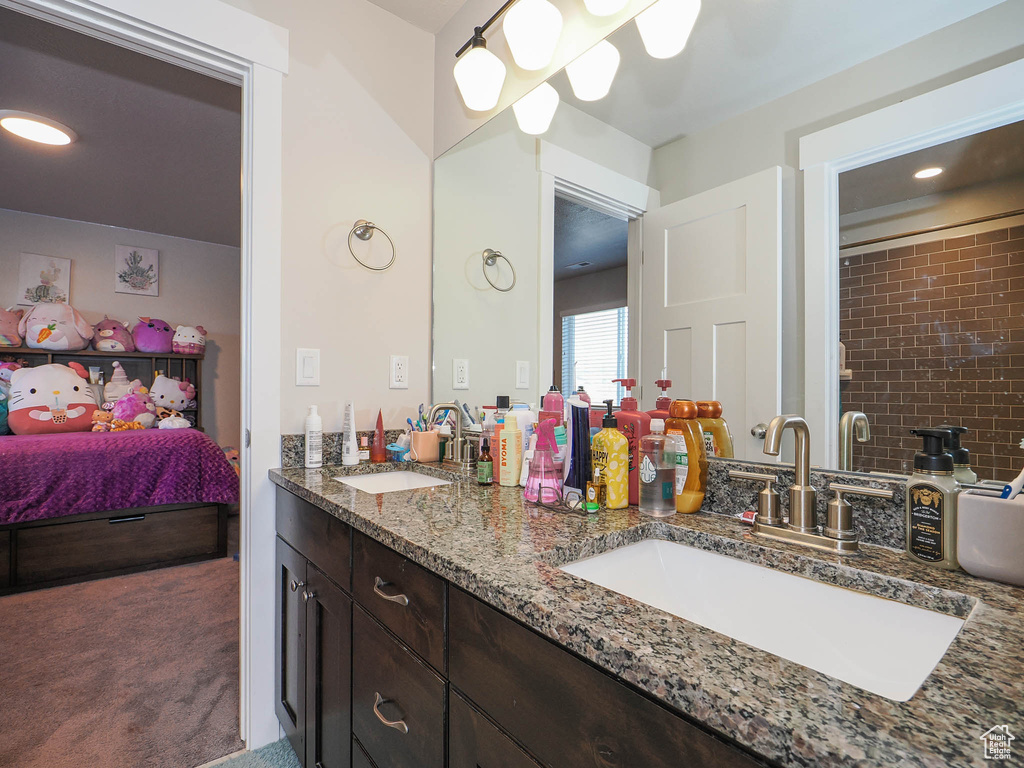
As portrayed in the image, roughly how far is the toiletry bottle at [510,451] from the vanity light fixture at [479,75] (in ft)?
3.63

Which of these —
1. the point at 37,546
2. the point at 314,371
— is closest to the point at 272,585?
the point at 314,371

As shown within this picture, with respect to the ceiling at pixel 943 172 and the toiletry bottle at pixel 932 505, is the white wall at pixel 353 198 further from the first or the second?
the toiletry bottle at pixel 932 505

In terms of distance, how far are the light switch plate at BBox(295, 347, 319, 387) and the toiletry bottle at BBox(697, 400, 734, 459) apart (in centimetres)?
123

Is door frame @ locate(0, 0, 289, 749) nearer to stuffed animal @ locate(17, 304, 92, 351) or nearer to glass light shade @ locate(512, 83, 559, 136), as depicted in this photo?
glass light shade @ locate(512, 83, 559, 136)

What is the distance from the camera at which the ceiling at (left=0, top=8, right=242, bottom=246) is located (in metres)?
2.14

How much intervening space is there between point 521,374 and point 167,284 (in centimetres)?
434

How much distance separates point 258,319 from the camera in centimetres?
156

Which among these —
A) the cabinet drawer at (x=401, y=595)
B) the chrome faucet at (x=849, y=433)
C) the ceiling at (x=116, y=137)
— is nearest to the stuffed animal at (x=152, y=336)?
the ceiling at (x=116, y=137)

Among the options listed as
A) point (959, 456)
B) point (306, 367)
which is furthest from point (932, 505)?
point (306, 367)

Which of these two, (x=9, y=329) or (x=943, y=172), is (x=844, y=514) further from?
(x=9, y=329)

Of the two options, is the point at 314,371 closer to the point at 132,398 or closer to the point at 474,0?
the point at 474,0

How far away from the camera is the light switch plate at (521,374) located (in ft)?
5.47

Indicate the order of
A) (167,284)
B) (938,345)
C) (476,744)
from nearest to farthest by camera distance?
(476,744) → (938,345) → (167,284)

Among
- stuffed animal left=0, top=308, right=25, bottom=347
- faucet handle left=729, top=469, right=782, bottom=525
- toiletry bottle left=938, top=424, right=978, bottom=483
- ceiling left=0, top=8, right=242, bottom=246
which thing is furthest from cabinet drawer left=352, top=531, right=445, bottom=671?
stuffed animal left=0, top=308, right=25, bottom=347
